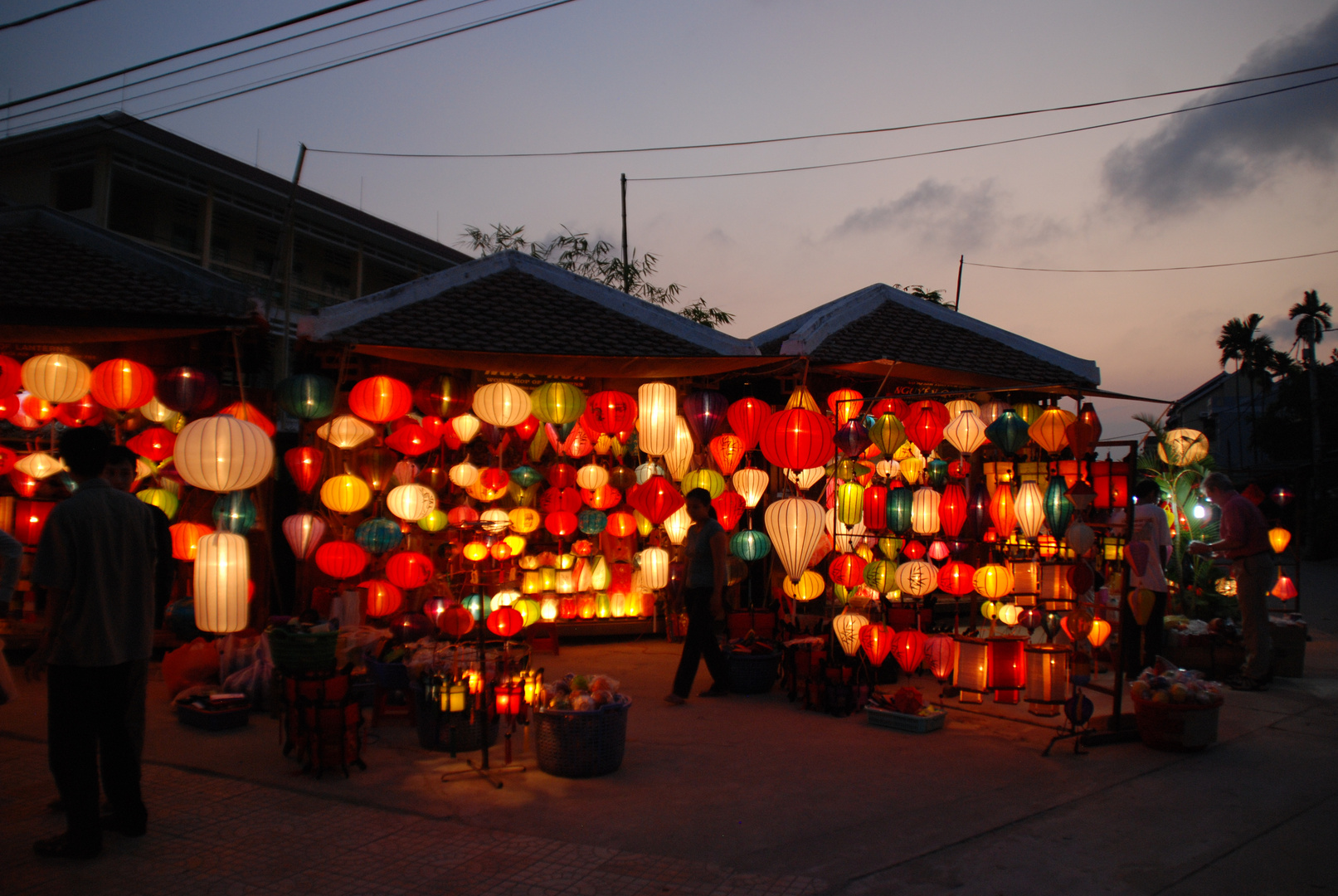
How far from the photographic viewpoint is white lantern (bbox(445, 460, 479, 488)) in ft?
26.9

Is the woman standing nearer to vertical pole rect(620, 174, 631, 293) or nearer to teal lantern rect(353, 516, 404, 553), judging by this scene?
teal lantern rect(353, 516, 404, 553)

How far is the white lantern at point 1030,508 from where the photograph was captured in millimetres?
6203

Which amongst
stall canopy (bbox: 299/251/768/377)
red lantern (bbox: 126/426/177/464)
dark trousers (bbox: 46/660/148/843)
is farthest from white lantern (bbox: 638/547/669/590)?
dark trousers (bbox: 46/660/148/843)

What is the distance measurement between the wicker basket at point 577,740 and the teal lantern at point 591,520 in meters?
3.87

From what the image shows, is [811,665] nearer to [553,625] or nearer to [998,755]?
[998,755]

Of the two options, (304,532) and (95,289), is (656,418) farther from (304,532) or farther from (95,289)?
(95,289)

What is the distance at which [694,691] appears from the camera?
23.5 feet

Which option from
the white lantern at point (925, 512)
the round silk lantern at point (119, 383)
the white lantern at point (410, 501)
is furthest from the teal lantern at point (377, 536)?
the white lantern at point (925, 512)

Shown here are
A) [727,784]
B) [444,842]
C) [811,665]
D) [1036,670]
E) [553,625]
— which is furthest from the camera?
[553,625]

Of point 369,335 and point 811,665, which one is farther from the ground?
point 369,335

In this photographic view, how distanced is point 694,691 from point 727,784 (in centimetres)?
246

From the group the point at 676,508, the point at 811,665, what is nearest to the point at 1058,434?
the point at 811,665

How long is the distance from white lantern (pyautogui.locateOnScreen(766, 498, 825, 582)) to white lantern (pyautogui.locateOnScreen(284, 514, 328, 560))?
3870mm

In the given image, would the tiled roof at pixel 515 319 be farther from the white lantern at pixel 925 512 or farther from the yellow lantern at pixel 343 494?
the white lantern at pixel 925 512
